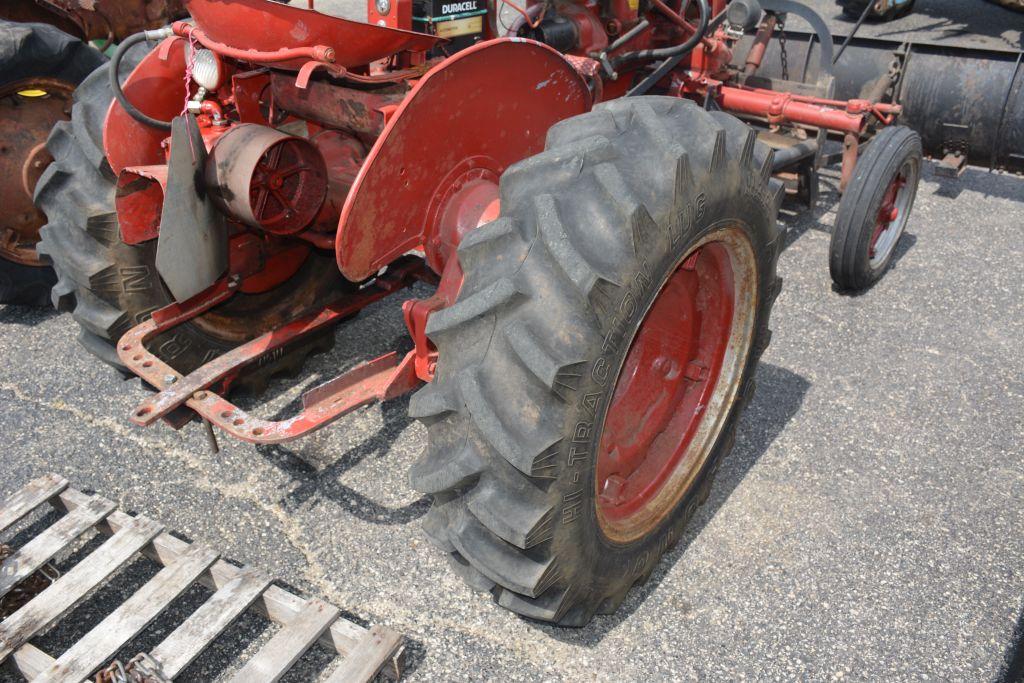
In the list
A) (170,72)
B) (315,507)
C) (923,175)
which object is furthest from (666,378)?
(923,175)

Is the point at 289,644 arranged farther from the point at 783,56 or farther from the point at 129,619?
the point at 783,56

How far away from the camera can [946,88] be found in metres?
4.49

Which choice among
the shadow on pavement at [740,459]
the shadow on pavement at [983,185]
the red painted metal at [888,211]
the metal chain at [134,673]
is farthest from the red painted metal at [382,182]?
the shadow on pavement at [983,185]

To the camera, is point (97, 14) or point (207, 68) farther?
point (97, 14)

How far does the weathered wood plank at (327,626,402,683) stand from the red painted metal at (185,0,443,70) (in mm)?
1470

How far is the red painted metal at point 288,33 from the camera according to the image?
77.9 inches

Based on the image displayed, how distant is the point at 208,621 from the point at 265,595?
0.53 ft

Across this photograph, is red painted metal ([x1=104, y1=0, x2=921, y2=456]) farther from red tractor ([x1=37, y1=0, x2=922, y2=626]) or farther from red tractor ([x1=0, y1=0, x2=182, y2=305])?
red tractor ([x1=0, y1=0, x2=182, y2=305])

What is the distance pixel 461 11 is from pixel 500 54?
1.60 feet

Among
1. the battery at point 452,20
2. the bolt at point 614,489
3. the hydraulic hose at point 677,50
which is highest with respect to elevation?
the battery at point 452,20

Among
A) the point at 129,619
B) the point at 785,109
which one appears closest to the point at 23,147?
the point at 129,619

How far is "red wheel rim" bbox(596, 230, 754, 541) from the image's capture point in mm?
2420

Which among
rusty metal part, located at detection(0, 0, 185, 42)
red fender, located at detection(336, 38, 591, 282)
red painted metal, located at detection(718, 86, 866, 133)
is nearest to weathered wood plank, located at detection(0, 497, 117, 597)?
red fender, located at detection(336, 38, 591, 282)

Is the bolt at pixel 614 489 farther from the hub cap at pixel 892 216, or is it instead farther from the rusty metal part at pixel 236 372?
the hub cap at pixel 892 216
